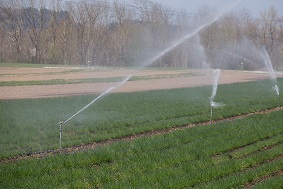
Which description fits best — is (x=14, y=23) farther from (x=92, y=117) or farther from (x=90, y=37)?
(x=92, y=117)

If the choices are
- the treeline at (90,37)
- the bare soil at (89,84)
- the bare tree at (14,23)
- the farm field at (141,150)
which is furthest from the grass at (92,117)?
the bare tree at (14,23)

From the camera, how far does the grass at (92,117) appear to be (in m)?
11.1

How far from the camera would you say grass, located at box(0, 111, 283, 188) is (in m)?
7.25

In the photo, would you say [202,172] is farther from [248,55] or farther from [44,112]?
[248,55]

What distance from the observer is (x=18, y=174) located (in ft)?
25.2

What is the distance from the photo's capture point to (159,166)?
27.3 feet

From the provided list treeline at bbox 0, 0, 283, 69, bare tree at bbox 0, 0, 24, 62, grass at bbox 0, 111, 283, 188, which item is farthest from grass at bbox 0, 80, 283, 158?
bare tree at bbox 0, 0, 24, 62

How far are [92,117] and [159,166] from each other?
738 cm

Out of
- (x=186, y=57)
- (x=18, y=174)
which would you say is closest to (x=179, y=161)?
(x=18, y=174)

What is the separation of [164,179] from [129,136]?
482 cm

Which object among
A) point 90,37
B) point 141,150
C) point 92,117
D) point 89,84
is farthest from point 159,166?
point 90,37

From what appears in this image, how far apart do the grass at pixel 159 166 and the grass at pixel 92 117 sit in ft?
5.41

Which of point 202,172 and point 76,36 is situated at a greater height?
point 76,36

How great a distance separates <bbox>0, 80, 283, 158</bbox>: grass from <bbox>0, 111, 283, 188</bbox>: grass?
1650 millimetres
